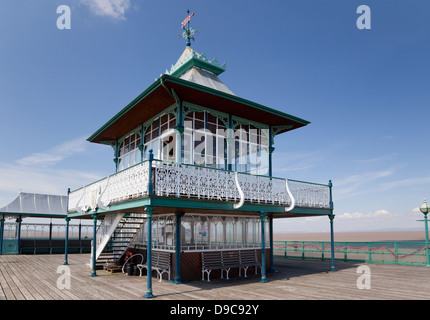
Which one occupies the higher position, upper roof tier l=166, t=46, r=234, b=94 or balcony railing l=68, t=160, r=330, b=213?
upper roof tier l=166, t=46, r=234, b=94

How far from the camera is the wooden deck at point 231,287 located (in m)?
10.1

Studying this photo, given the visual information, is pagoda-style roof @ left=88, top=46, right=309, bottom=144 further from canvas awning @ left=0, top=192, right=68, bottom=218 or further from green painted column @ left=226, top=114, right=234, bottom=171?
canvas awning @ left=0, top=192, right=68, bottom=218

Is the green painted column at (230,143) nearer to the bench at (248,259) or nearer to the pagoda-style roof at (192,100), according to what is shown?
the pagoda-style roof at (192,100)

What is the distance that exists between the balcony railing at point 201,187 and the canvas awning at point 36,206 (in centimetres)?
1544

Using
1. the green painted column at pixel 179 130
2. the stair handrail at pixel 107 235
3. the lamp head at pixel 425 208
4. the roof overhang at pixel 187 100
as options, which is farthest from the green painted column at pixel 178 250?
the lamp head at pixel 425 208

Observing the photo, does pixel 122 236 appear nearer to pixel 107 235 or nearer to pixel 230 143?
pixel 107 235

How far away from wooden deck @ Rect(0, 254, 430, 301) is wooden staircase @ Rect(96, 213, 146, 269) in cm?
143

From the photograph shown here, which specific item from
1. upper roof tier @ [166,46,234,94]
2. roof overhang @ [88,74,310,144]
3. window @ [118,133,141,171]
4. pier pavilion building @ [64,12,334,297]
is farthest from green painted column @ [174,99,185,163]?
window @ [118,133,141,171]

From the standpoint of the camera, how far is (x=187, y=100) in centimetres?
1360

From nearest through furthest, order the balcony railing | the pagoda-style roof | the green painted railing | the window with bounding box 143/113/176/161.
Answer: the balcony railing → the pagoda-style roof → the window with bounding box 143/113/176/161 → the green painted railing

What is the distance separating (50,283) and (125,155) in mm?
8361

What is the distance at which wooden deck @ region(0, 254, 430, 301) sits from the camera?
10.1 metres

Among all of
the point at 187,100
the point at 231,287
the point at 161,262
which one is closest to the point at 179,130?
the point at 187,100
